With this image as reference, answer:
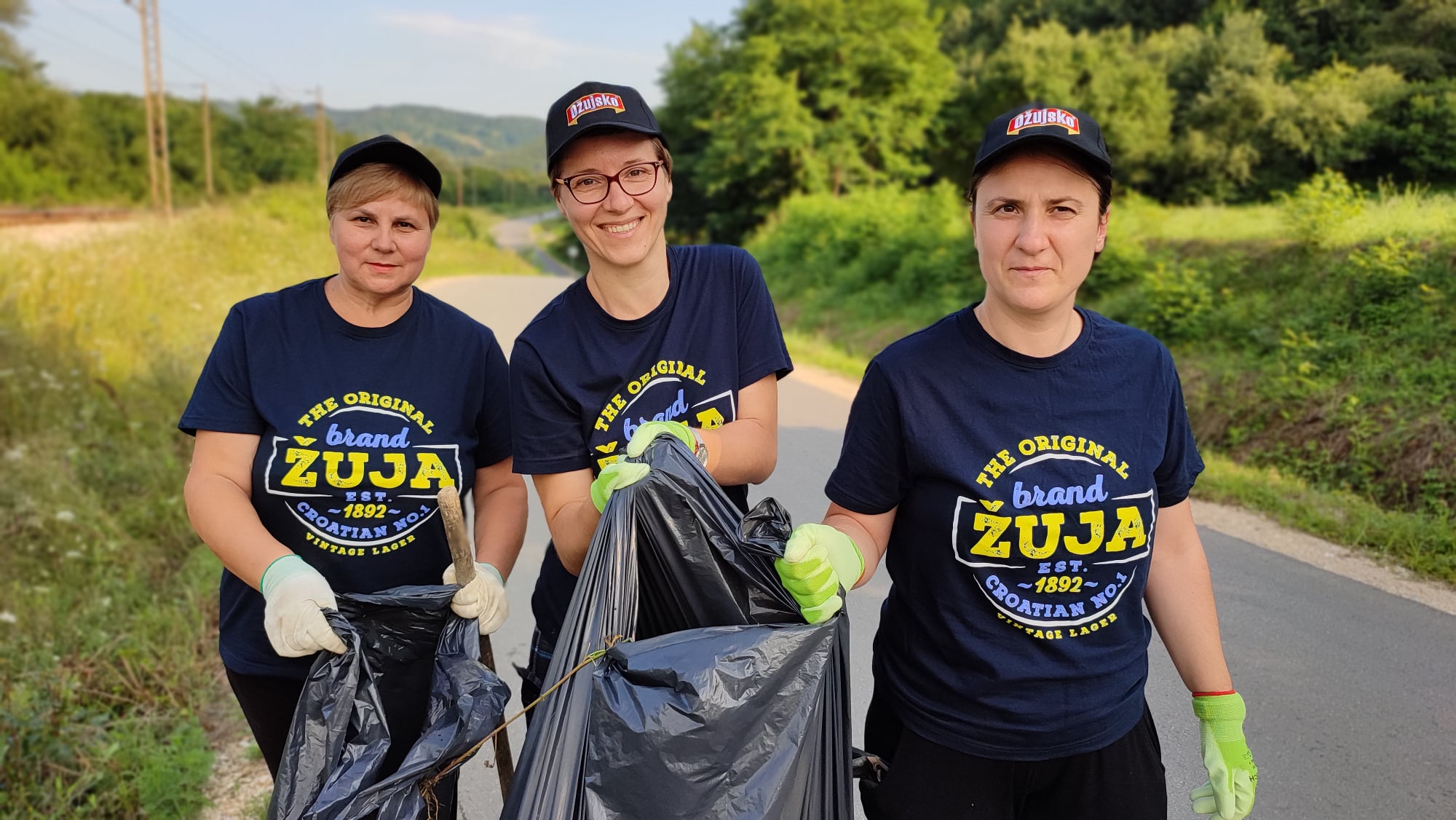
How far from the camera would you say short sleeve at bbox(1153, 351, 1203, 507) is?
1.68m

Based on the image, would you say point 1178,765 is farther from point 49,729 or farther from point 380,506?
point 49,729

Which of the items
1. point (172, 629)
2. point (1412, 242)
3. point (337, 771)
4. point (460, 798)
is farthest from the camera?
point (1412, 242)

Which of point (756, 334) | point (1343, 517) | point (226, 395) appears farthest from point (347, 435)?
point (1343, 517)

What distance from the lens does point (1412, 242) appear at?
7.57 meters

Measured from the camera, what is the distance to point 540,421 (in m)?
1.85

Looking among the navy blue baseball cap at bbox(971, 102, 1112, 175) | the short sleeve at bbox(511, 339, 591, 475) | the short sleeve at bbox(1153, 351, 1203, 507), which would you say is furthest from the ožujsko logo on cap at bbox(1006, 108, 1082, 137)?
the short sleeve at bbox(511, 339, 591, 475)

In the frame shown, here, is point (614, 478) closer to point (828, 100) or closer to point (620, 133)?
point (620, 133)

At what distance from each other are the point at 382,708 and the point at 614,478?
2.20 feet

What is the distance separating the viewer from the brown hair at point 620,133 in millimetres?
1820

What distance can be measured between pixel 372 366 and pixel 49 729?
216cm

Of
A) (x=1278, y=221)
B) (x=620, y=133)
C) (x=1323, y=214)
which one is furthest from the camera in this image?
(x=1278, y=221)

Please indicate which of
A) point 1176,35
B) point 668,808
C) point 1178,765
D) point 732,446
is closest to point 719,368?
point 732,446

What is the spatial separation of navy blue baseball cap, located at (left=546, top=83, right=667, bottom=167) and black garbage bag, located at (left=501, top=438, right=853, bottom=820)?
24.7 inches

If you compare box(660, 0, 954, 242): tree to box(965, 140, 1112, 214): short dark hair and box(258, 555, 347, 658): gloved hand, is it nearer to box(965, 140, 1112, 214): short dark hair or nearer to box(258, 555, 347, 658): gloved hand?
box(965, 140, 1112, 214): short dark hair
